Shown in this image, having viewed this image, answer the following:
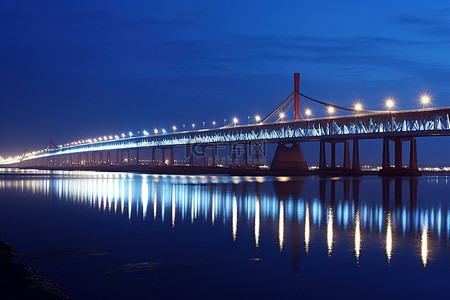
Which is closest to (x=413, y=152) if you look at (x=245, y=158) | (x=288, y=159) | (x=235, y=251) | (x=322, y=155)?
(x=322, y=155)

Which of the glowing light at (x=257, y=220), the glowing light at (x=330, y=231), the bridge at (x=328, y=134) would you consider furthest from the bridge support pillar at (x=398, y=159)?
the glowing light at (x=330, y=231)

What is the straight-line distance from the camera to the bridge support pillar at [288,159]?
10922 cm

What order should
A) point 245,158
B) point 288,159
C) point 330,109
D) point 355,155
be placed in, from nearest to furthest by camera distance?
point 355,155 < point 288,159 < point 330,109 < point 245,158

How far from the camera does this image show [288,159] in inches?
4353

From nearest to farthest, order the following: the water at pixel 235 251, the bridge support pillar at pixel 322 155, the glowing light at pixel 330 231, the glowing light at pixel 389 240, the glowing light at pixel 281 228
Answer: the water at pixel 235 251
the glowing light at pixel 389 240
the glowing light at pixel 330 231
the glowing light at pixel 281 228
the bridge support pillar at pixel 322 155

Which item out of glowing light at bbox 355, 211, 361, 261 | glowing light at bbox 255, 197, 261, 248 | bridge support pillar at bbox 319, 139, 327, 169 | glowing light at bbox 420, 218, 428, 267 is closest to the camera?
glowing light at bbox 420, 218, 428, 267

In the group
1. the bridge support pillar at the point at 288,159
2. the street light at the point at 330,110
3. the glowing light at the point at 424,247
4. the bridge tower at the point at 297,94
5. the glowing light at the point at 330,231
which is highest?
the bridge tower at the point at 297,94

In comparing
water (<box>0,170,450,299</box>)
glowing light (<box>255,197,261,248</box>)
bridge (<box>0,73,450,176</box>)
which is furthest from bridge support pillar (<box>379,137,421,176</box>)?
water (<box>0,170,450,299</box>)

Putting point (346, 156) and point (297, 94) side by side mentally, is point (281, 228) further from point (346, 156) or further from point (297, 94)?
point (297, 94)

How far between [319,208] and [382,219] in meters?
5.09

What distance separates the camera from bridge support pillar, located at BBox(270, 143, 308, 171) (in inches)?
4300

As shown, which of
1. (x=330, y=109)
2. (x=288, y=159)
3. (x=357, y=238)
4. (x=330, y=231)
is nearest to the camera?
(x=357, y=238)

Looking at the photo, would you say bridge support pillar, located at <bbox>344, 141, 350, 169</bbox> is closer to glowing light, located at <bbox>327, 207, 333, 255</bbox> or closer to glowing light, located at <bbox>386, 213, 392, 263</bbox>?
glowing light, located at <bbox>327, 207, 333, 255</bbox>

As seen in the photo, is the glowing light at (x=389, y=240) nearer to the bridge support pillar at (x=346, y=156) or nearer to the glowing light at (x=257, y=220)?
the glowing light at (x=257, y=220)
